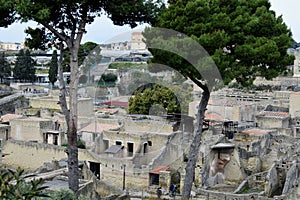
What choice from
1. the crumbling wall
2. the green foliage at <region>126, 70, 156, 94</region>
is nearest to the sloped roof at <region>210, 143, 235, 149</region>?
the crumbling wall

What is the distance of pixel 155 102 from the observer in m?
27.2

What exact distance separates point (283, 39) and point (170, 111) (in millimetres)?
→ 15841

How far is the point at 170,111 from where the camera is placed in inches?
1025

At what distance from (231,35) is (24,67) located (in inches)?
1389

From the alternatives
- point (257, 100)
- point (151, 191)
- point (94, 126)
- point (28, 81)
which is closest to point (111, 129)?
point (94, 126)

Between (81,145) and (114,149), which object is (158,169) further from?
(81,145)

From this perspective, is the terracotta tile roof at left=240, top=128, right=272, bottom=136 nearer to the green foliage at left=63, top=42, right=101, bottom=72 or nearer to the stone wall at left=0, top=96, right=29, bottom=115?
the green foliage at left=63, top=42, right=101, bottom=72

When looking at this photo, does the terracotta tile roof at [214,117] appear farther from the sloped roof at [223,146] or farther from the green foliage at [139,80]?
the sloped roof at [223,146]

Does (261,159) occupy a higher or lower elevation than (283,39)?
lower

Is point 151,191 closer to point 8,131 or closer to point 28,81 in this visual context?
point 8,131

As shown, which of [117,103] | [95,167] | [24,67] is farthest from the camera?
[24,67]

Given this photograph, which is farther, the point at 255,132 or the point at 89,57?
the point at 89,57

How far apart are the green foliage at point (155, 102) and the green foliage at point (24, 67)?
18.3 m

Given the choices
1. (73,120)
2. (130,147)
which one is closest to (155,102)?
(130,147)
